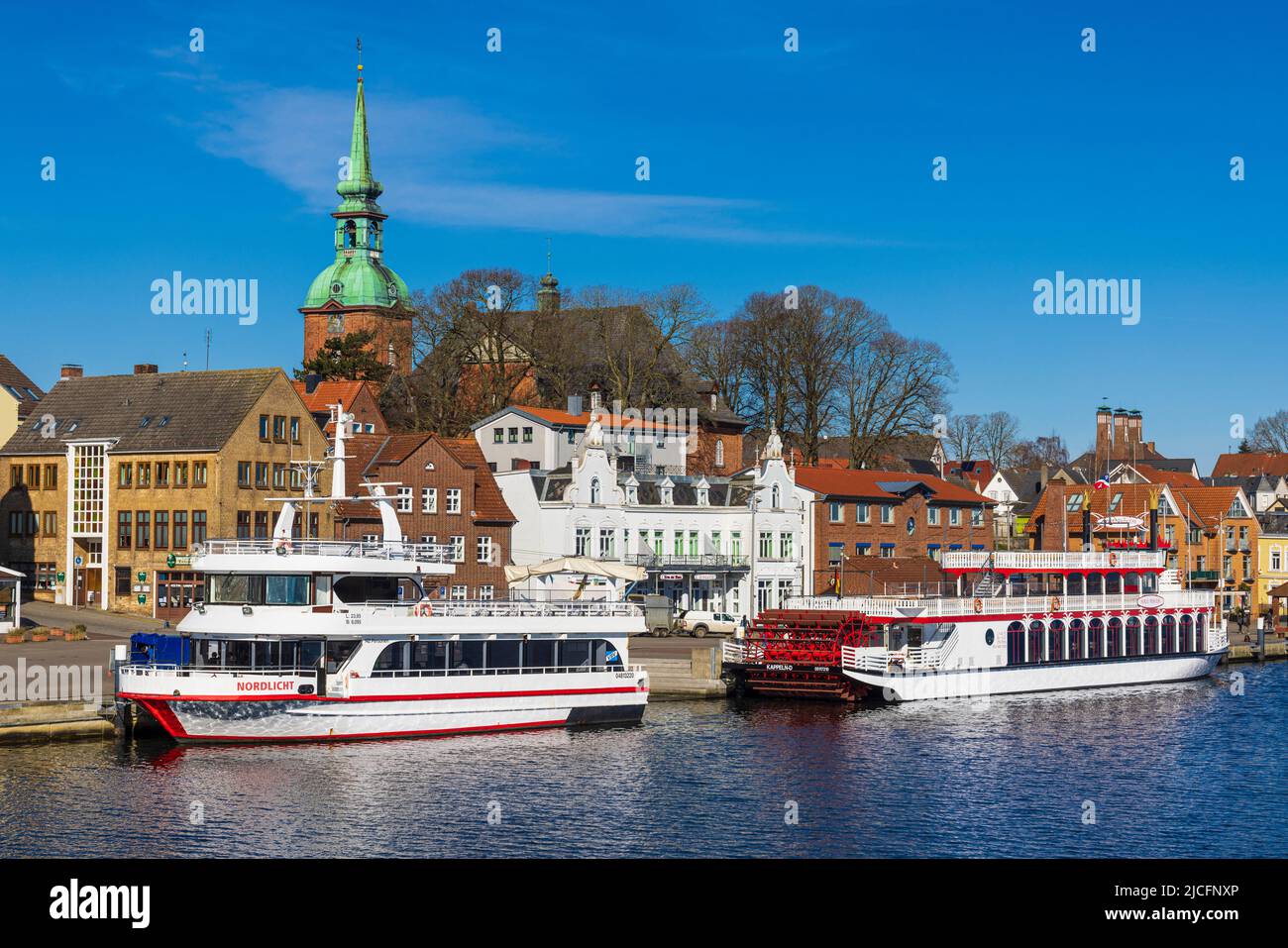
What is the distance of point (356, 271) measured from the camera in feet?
438

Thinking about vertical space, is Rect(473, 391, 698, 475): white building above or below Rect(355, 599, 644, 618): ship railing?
above

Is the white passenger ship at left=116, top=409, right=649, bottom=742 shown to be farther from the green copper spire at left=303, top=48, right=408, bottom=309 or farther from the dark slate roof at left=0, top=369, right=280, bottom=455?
the green copper spire at left=303, top=48, right=408, bottom=309

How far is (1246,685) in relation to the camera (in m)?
64.4

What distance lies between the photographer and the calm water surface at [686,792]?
3066cm

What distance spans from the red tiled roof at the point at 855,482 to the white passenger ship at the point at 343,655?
3961 centimetres

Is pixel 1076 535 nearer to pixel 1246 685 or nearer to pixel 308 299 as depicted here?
pixel 1246 685

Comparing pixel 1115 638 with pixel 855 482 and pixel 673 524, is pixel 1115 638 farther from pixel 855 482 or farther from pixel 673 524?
pixel 855 482

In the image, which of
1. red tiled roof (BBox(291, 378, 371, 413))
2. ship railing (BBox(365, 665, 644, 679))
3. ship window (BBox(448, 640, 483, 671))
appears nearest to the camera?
ship railing (BBox(365, 665, 644, 679))

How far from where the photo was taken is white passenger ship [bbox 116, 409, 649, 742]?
40.8 meters

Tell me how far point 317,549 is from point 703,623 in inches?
1213

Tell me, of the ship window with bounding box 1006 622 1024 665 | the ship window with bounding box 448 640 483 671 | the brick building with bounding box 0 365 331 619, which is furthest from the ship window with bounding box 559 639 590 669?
the brick building with bounding box 0 365 331 619

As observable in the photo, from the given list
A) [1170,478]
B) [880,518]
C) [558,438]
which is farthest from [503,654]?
[1170,478]

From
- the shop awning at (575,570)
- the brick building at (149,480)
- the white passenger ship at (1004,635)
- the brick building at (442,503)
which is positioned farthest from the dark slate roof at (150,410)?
the white passenger ship at (1004,635)
